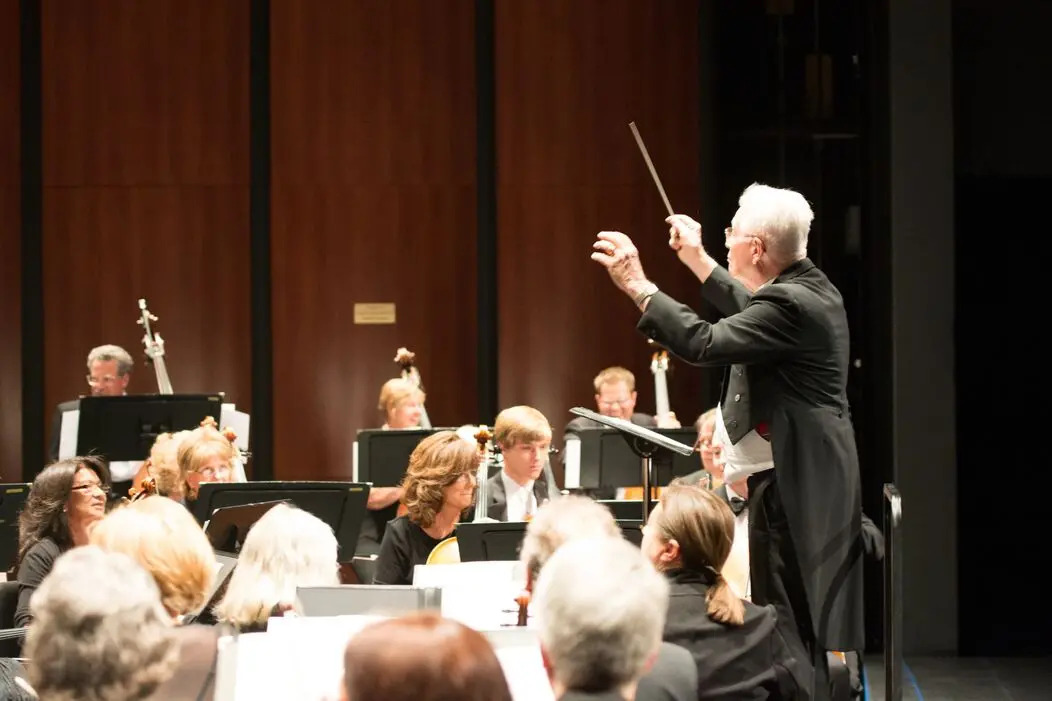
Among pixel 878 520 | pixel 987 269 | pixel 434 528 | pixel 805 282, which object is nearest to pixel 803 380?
pixel 805 282

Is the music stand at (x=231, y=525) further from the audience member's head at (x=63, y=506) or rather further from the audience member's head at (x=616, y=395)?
the audience member's head at (x=616, y=395)

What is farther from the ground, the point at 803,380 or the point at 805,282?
the point at 805,282

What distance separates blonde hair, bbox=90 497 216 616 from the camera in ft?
9.54

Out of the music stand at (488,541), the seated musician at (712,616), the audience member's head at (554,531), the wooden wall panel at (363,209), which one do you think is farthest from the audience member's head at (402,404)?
the seated musician at (712,616)

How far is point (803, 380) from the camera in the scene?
10.0ft

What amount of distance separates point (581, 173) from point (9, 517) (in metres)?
4.87

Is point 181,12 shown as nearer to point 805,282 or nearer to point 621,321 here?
point 621,321

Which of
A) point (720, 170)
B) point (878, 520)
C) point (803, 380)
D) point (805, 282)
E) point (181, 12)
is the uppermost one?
point (181, 12)

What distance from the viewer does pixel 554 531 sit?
10.3 feet

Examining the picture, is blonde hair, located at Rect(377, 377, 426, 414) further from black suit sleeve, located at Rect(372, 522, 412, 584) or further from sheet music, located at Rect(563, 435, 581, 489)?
black suit sleeve, located at Rect(372, 522, 412, 584)

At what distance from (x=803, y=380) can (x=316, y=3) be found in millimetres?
6965

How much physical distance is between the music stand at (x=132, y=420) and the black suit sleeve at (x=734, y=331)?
4.38 metres

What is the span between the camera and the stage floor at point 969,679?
238 inches

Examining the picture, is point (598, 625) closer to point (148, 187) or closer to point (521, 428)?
point (521, 428)
